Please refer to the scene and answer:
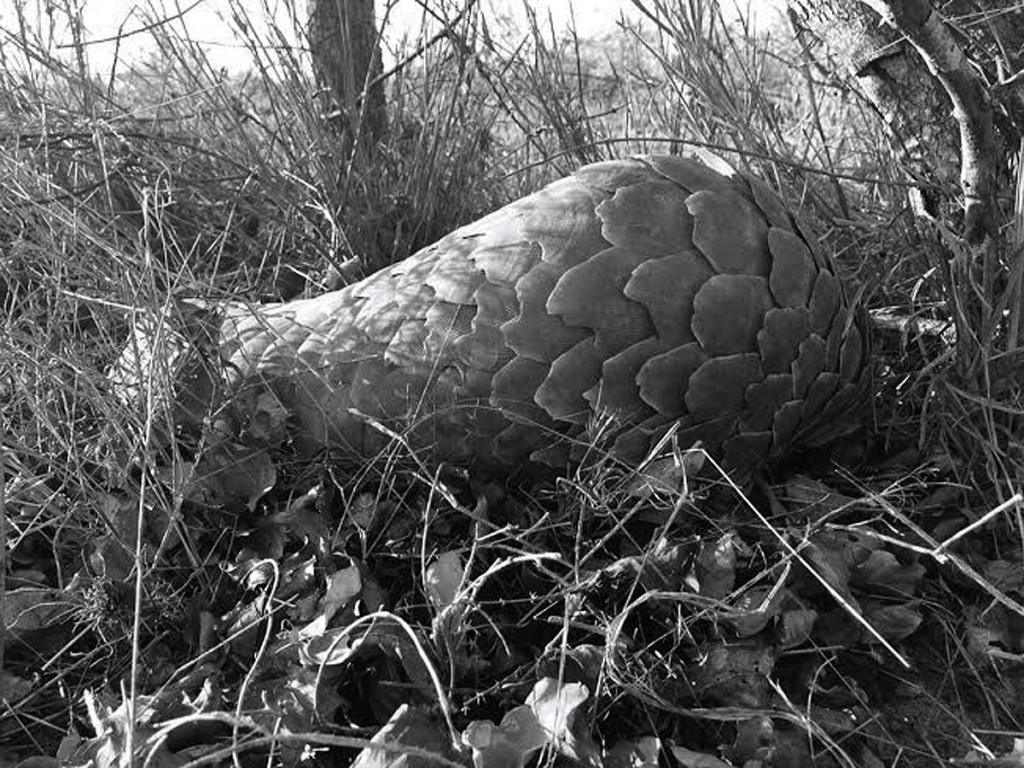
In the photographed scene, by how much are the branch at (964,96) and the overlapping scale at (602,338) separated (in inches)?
10.3

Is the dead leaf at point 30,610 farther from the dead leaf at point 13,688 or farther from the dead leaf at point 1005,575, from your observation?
the dead leaf at point 1005,575

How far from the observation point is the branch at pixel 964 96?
1426 mm

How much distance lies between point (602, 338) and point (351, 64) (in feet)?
3.14

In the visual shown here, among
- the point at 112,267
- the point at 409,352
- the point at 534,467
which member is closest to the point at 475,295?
the point at 409,352

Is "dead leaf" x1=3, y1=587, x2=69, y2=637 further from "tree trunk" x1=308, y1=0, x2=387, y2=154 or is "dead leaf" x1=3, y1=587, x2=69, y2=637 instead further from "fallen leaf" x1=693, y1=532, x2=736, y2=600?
"tree trunk" x1=308, y1=0, x2=387, y2=154

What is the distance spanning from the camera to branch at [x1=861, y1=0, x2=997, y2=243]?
1.43 m

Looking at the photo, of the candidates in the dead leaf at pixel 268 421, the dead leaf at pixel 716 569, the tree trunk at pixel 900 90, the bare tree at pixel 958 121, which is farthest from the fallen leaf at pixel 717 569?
the tree trunk at pixel 900 90

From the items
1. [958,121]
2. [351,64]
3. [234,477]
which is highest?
[351,64]

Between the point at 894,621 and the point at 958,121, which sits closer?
the point at 894,621

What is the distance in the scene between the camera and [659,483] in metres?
1.31

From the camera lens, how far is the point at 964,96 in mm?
1525

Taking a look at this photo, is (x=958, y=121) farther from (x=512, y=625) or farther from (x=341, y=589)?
(x=341, y=589)

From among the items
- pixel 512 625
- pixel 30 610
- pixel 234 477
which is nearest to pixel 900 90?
pixel 512 625

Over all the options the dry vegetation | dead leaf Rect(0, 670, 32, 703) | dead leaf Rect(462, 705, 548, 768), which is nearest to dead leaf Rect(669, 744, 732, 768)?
the dry vegetation
